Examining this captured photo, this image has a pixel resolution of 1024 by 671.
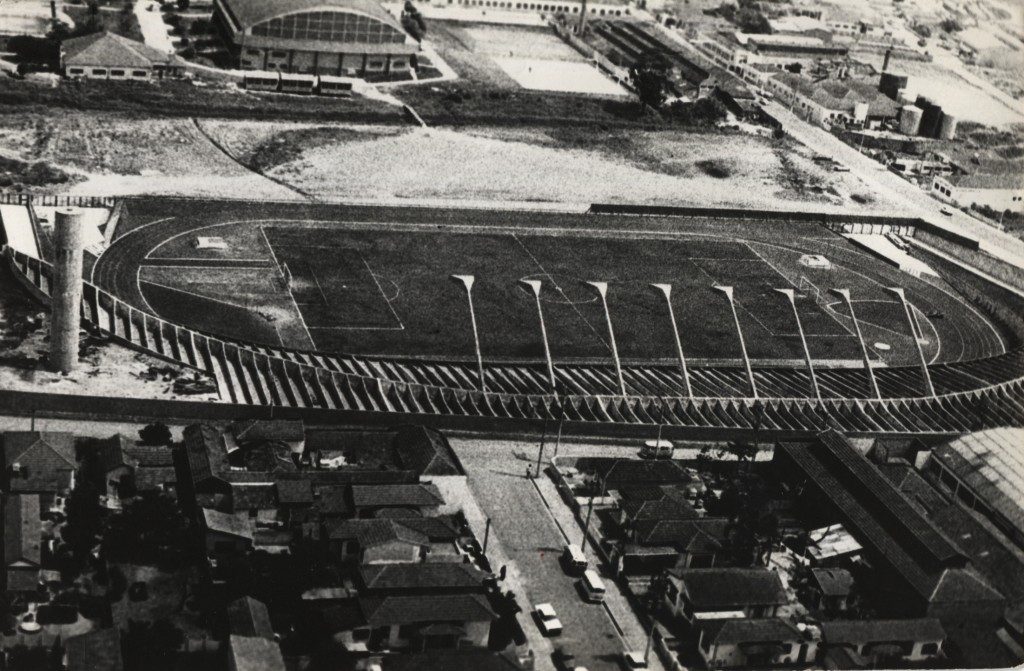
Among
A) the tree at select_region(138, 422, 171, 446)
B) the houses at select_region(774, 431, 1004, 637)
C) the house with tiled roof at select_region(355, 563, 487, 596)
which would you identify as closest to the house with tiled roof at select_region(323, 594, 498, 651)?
the house with tiled roof at select_region(355, 563, 487, 596)

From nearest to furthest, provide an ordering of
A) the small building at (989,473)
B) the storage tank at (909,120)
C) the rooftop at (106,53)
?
1. the small building at (989,473)
2. the rooftop at (106,53)
3. the storage tank at (909,120)

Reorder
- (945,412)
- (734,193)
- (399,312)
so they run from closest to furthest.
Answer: (945,412) → (399,312) → (734,193)

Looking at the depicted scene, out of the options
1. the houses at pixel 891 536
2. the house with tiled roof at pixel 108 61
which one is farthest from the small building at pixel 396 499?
the house with tiled roof at pixel 108 61

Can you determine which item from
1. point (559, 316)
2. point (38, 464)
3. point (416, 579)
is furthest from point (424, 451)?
point (559, 316)

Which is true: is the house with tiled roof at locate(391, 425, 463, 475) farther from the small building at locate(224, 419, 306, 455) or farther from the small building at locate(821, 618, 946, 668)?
the small building at locate(821, 618, 946, 668)

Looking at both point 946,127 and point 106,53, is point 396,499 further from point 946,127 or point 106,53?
point 946,127

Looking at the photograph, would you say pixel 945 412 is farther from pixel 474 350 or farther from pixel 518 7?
pixel 518 7

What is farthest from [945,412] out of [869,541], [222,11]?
[222,11]

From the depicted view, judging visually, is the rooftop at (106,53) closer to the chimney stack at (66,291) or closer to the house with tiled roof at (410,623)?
the chimney stack at (66,291)
